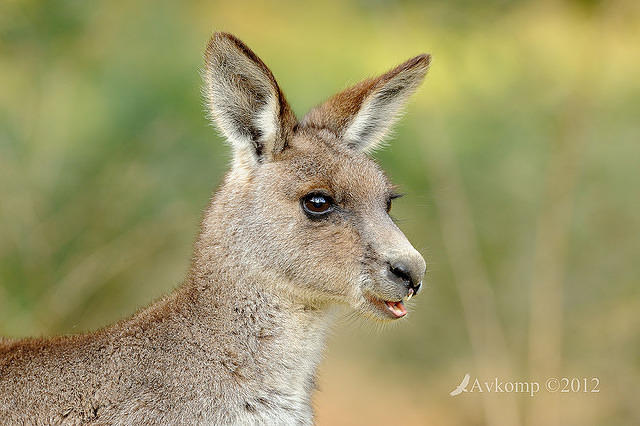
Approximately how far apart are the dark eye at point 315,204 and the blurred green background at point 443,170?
4.28m

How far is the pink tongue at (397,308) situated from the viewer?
468 cm

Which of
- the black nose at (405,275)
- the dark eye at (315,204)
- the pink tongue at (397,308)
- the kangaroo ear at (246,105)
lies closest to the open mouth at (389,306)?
the pink tongue at (397,308)

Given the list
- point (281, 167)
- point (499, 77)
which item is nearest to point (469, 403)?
point (499, 77)

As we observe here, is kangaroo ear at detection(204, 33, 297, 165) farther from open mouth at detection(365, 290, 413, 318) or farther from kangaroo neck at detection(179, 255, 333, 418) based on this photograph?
open mouth at detection(365, 290, 413, 318)

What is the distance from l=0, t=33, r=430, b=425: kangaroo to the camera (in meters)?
4.32

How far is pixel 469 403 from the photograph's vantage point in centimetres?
1048

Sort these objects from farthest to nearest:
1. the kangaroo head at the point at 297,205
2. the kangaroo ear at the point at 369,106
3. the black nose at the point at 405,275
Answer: the kangaroo ear at the point at 369,106, the kangaroo head at the point at 297,205, the black nose at the point at 405,275

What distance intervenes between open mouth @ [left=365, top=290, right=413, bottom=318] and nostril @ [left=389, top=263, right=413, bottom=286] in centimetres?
13

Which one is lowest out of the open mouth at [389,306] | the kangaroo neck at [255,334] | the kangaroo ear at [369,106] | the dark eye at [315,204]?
the kangaroo neck at [255,334]

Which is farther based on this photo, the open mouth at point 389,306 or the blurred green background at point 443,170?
the blurred green background at point 443,170

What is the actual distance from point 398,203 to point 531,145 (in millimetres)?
1590

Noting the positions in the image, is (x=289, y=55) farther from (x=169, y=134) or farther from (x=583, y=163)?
(x=583, y=163)

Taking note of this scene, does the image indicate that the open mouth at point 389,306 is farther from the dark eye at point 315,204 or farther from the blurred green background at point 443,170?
the blurred green background at point 443,170

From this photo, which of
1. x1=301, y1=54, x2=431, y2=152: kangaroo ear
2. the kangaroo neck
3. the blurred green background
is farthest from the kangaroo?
the blurred green background
